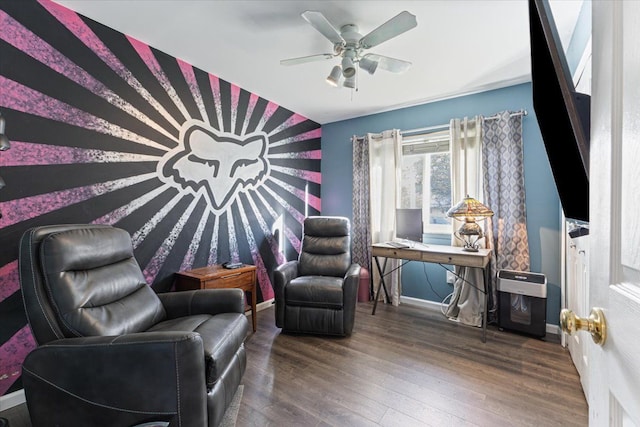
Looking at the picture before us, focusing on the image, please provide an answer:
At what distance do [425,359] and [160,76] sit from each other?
315 centimetres

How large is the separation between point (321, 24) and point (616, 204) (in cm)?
179

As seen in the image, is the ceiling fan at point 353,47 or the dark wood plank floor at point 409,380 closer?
the dark wood plank floor at point 409,380

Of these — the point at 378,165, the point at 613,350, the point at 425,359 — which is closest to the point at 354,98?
the point at 378,165

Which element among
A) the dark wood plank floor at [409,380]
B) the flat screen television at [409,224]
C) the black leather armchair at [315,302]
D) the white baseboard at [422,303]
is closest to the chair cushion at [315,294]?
the black leather armchair at [315,302]

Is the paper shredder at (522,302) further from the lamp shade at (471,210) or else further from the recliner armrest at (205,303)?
the recliner armrest at (205,303)

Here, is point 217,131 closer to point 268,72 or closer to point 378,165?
point 268,72

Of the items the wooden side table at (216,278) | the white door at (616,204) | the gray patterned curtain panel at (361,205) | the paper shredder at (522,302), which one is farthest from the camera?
the gray patterned curtain panel at (361,205)

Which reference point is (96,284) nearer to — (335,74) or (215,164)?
(215,164)

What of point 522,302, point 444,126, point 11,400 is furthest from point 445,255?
point 11,400

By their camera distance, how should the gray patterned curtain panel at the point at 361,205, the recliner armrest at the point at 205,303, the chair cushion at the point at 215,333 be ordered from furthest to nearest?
the gray patterned curtain panel at the point at 361,205, the recliner armrest at the point at 205,303, the chair cushion at the point at 215,333

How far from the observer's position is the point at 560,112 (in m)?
0.85

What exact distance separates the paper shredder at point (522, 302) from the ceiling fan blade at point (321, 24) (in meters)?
2.51

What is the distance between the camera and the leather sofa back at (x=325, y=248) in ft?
10.2

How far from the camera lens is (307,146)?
4.16 metres
